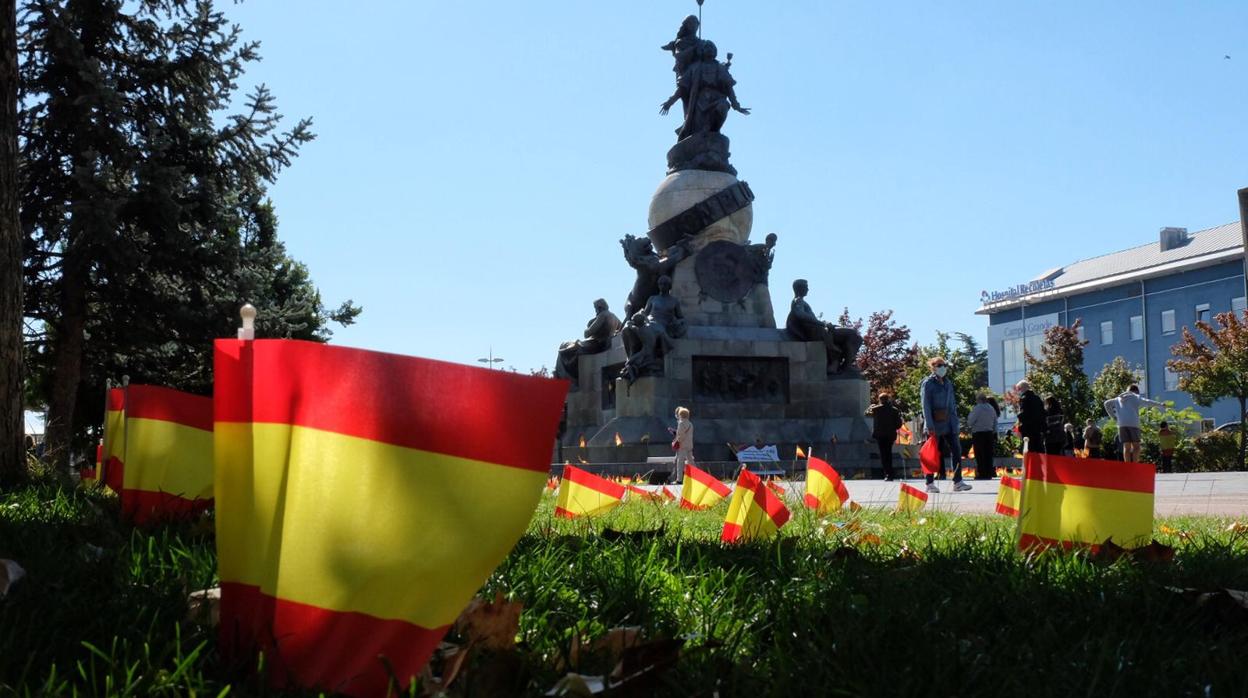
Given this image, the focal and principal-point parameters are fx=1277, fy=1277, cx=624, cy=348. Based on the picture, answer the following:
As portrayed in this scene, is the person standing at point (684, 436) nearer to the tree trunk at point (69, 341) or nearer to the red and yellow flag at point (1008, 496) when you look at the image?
the tree trunk at point (69, 341)

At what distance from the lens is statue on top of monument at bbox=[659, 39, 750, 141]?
28.8 meters

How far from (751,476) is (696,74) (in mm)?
24530

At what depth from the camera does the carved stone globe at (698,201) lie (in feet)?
89.9

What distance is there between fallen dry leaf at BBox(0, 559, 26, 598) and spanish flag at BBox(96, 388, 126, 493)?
324 cm

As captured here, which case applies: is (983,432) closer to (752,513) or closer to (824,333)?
(824,333)

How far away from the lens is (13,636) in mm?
2402

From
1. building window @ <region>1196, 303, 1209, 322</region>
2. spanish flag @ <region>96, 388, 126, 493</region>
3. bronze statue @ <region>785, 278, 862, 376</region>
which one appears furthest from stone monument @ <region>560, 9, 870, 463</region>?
building window @ <region>1196, 303, 1209, 322</region>

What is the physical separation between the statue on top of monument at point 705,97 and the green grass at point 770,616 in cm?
2494

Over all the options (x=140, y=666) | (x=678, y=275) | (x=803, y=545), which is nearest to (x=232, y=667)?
(x=140, y=666)

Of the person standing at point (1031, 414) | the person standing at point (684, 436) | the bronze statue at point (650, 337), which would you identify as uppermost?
the bronze statue at point (650, 337)

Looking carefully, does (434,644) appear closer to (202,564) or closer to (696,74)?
(202,564)

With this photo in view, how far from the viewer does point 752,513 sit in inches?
200

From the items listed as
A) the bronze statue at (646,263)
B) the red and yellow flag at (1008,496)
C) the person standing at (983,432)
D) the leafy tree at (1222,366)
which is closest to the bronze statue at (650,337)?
the bronze statue at (646,263)

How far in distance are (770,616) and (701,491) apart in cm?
593
